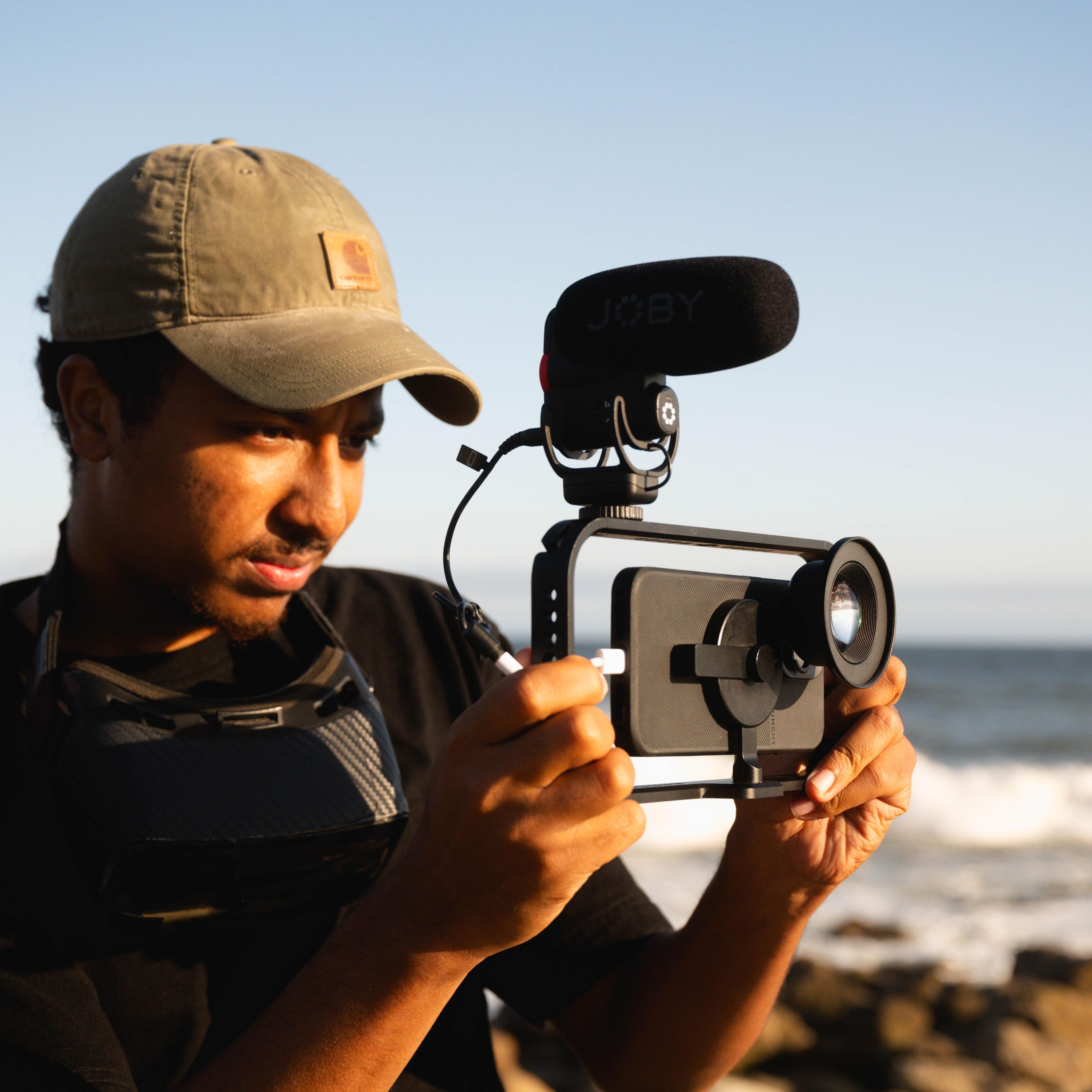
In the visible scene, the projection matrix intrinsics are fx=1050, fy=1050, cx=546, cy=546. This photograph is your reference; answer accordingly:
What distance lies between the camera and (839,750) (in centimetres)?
145

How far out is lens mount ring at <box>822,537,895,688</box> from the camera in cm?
131

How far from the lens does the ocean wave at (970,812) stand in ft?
26.2

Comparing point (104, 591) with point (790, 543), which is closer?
point (790, 543)

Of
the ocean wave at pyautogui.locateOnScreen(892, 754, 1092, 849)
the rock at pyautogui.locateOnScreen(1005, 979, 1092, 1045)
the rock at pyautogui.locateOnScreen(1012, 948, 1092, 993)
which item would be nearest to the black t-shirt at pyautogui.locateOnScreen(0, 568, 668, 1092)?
A: the rock at pyautogui.locateOnScreen(1005, 979, 1092, 1045)

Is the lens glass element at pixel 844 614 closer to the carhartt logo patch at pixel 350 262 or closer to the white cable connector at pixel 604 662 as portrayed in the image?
the white cable connector at pixel 604 662

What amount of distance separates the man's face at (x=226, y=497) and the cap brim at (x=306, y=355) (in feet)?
0.19

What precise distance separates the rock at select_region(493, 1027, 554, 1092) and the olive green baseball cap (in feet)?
8.61

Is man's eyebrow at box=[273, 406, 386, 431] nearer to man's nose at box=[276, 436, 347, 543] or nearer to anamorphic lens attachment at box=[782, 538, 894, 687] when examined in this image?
man's nose at box=[276, 436, 347, 543]

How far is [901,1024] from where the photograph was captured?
4219 millimetres

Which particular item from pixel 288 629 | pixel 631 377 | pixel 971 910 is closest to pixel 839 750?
pixel 631 377

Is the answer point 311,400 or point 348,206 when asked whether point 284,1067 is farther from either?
point 348,206

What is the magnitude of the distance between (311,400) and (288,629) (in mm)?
546

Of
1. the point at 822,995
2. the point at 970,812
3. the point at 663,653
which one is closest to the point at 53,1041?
the point at 663,653

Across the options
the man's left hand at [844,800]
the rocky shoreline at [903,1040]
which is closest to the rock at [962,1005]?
the rocky shoreline at [903,1040]
